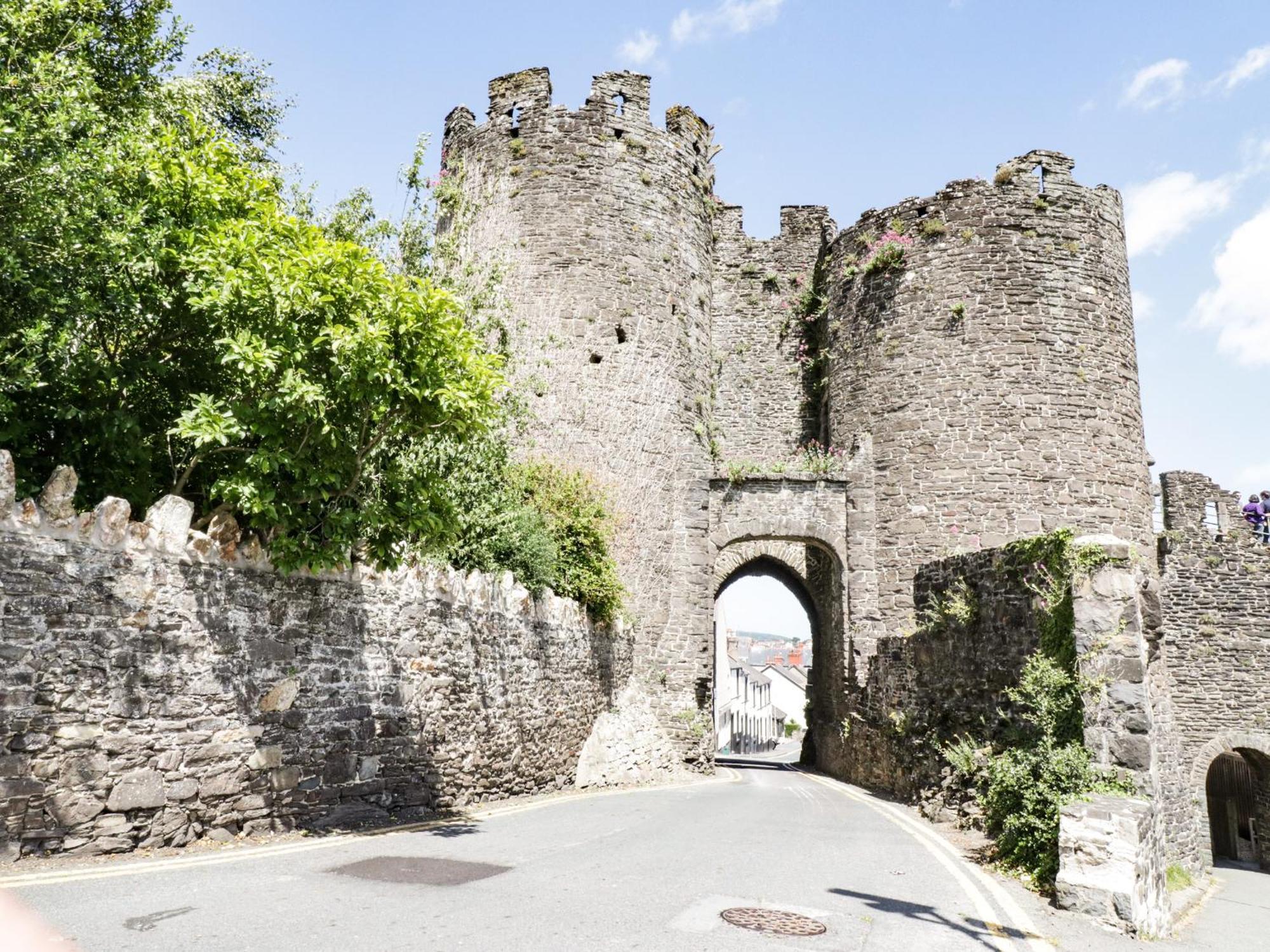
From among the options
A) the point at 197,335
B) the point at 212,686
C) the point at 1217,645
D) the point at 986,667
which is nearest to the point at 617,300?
the point at 986,667

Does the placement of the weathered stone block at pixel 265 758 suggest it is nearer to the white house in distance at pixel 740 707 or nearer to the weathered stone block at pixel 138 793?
the weathered stone block at pixel 138 793

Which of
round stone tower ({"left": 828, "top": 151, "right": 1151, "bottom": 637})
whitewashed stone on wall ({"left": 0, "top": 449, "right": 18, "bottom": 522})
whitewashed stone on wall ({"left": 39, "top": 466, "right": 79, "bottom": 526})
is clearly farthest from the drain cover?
round stone tower ({"left": 828, "top": 151, "right": 1151, "bottom": 637})

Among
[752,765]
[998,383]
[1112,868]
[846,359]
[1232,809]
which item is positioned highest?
[846,359]

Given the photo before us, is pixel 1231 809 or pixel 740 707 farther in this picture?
pixel 740 707

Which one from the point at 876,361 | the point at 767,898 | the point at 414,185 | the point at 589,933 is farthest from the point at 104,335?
the point at 876,361

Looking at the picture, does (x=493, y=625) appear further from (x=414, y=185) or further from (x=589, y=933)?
(x=414, y=185)

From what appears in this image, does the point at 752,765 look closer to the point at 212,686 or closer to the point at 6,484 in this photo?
the point at 212,686

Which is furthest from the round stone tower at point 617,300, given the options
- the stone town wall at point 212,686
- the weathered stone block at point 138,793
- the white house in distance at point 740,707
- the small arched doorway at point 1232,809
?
the white house in distance at point 740,707

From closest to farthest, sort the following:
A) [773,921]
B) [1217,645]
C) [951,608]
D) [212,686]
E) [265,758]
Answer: [773,921] → [212,686] → [265,758] → [951,608] → [1217,645]

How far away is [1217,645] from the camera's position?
21812 millimetres

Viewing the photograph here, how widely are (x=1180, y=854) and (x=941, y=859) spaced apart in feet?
32.7

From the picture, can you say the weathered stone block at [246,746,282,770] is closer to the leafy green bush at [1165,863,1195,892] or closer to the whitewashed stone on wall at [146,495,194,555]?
the whitewashed stone on wall at [146,495,194,555]

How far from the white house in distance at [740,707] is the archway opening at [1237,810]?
19.6 meters

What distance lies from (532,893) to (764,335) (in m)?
21.1
